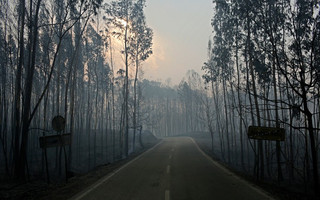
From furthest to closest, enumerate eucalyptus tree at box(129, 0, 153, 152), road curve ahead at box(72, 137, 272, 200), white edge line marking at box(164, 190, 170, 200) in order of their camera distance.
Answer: eucalyptus tree at box(129, 0, 153, 152) → road curve ahead at box(72, 137, 272, 200) → white edge line marking at box(164, 190, 170, 200)

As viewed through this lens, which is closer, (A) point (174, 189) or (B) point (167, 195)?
(B) point (167, 195)

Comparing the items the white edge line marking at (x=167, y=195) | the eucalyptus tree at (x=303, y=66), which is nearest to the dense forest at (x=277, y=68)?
the eucalyptus tree at (x=303, y=66)

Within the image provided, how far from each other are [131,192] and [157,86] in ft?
223

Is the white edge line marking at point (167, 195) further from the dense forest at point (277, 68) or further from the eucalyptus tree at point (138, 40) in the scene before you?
the eucalyptus tree at point (138, 40)

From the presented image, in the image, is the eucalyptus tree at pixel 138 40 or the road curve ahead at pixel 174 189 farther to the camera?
the eucalyptus tree at pixel 138 40

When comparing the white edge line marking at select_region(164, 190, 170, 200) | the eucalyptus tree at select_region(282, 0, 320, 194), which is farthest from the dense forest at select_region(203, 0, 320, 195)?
the white edge line marking at select_region(164, 190, 170, 200)

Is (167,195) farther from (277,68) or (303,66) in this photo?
(277,68)

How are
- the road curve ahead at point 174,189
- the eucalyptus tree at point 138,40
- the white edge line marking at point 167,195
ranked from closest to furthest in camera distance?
the white edge line marking at point 167,195
the road curve ahead at point 174,189
the eucalyptus tree at point 138,40

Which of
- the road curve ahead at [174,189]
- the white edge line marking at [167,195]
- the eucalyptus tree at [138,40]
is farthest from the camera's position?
the eucalyptus tree at [138,40]

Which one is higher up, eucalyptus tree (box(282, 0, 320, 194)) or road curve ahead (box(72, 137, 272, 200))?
eucalyptus tree (box(282, 0, 320, 194))

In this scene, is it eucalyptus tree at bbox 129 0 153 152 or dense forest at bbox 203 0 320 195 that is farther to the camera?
eucalyptus tree at bbox 129 0 153 152

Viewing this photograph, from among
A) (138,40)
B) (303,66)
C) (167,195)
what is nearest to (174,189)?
(167,195)

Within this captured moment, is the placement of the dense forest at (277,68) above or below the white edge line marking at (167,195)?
above

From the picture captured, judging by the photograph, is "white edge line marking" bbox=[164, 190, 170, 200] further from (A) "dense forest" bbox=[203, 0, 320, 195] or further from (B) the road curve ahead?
(A) "dense forest" bbox=[203, 0, 320, 195]
